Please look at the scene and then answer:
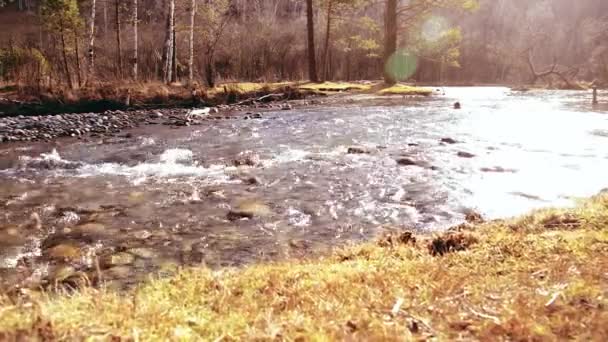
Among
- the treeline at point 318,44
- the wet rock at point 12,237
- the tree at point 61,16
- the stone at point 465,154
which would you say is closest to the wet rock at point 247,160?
the stone at point 465,154

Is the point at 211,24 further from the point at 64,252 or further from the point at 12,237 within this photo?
the point at 64,252

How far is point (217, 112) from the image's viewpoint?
18.0 m

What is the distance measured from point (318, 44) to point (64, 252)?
3765cm

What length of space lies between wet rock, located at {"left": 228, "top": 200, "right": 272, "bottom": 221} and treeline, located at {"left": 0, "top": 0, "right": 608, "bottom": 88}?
49.4 ft

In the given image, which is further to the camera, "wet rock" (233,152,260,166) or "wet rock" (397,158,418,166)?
"wet rock" (233,152,260,166)

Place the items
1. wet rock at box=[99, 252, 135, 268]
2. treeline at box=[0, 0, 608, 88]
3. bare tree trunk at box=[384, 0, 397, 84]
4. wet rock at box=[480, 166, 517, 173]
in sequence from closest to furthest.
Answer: wet rock at box=[99, 252, 135, 268] < wet rock at box=[480, 166, 517, 173] < treeline at box=[0, 0, 608, 88] < bare tree trunk at box=[384, 0, 397, 84]

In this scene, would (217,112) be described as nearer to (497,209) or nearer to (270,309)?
(497,209)

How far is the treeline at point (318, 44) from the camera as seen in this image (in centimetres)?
2386

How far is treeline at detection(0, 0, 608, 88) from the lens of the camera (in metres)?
23.9

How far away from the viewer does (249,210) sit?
21.5 feet

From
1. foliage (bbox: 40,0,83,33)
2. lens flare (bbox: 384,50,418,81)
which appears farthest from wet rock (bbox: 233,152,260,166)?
lens flare (bbox: 384,50,418,81)

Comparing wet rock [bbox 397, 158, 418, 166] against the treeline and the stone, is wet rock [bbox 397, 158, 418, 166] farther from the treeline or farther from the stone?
the treeline

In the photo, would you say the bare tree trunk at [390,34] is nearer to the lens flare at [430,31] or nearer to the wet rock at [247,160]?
the lens flare at [430,31]

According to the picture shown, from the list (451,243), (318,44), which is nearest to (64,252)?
(451,243)
